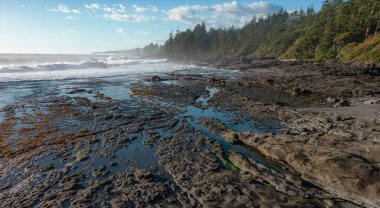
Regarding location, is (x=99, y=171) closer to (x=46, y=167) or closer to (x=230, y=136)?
(x=46, y=167)

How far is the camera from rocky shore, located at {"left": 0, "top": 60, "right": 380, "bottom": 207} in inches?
374

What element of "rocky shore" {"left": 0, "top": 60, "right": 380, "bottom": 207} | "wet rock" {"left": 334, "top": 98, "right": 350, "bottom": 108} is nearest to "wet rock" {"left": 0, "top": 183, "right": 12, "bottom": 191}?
"rocky shore" {"left": 0, "top": 60, "right": 380, "bottom": 207}

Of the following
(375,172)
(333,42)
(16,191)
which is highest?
(333,42)

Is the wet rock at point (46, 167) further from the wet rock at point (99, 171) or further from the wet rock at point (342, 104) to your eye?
the wet rock at point (342, 104)

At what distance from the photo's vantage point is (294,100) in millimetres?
26375

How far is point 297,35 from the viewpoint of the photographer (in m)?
86.9

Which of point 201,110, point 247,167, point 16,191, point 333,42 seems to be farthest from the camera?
Answer: point 333,42

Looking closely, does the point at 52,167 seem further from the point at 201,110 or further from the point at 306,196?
the point at 201,110

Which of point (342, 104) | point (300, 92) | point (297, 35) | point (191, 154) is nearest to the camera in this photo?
point (191, 154)

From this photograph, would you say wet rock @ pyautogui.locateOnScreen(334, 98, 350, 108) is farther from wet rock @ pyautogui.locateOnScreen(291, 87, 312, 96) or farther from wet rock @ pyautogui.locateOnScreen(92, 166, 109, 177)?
wet rock @ pyautogui.locateOnScreen(92, 166, 109, 177)

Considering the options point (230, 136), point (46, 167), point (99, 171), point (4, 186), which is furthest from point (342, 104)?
point (4, 186)

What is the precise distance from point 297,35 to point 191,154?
86.2 metres

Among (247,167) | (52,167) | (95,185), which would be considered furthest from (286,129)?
(52,167)

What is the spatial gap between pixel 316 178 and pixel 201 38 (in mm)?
138084
